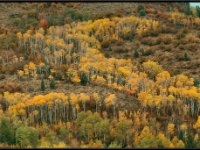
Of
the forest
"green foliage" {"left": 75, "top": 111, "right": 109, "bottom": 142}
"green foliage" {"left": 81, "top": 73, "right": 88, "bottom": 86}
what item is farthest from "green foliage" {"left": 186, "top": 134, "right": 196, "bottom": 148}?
"green foliage" {"left": 81, "top": 73, "right": 88, "bottom": 86}

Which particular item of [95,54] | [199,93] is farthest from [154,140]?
[95,54]

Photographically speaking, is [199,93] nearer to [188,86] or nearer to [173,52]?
[188,86]

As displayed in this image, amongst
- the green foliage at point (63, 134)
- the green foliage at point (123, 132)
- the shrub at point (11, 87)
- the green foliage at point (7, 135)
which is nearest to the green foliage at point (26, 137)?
the green foliage at point (7, 135)

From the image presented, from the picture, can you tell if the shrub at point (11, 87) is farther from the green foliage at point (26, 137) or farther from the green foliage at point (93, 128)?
the green foliage at point (26, 137)

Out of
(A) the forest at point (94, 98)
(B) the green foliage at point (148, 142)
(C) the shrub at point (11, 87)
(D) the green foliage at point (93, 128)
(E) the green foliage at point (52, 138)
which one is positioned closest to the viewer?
(E) the green foliage at point (52, 138)

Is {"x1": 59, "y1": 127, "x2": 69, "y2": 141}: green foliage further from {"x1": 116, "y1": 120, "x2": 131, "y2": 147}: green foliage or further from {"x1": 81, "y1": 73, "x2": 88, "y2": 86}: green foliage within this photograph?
{"x1": 81, "y1": 73, "x2": 88, "y2": 86}: green foliage

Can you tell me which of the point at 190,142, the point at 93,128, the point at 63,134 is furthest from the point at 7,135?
the point at 190,142

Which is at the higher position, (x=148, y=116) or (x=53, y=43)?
(x=53, y=43)

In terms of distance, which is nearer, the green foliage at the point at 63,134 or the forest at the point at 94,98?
the green foliage at the point at 63,134
